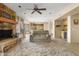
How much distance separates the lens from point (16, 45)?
6.43 meters

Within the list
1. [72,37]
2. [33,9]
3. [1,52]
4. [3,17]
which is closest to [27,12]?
[33,9]

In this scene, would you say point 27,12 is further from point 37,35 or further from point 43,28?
point 37,35

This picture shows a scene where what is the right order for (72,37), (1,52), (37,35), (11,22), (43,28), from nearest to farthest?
(1,52), (11,22), (43,28), (72,37), (37,35)

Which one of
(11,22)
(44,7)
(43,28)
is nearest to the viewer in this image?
(11,22)

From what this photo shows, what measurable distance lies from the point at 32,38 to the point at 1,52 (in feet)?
12.3

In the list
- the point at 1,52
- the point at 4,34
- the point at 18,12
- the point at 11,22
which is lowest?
the point at 1,52

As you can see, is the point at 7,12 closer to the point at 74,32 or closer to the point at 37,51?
the point at 37,51

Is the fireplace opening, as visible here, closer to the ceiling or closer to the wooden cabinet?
the wooden cabinet

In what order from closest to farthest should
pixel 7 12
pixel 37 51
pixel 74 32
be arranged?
1. pixel 7 12
2. pixel 37 51
3. pixel 74 32

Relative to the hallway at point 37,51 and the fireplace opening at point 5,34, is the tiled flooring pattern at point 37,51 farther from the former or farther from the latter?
the fireplace opening at point 5,34

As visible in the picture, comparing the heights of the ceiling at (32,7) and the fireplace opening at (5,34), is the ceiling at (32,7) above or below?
above

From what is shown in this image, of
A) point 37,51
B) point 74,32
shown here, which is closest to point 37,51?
point 37,51

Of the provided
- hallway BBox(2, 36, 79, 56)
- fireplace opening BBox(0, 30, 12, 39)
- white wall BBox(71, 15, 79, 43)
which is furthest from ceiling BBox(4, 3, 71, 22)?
white wall BBox(71, 15, 79, 43)

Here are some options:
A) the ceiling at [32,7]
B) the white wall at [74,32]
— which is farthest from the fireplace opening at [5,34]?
the white wall at [74,32]
